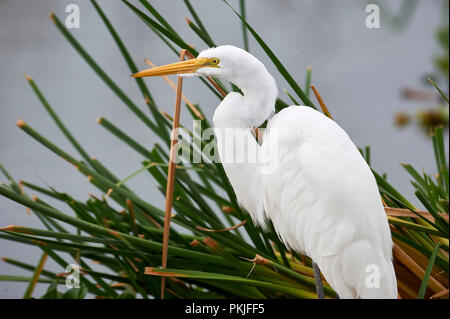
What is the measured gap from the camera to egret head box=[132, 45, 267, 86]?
81 centimetres

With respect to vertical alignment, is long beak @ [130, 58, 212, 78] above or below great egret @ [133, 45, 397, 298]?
above

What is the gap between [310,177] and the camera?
33.5 inches

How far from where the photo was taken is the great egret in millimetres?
810

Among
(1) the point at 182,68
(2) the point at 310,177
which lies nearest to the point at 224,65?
(1) the point at 182,68

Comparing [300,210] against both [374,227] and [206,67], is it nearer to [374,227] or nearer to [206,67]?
[374,227]

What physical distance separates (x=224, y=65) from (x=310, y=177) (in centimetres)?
24

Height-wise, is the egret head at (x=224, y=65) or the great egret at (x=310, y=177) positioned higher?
the egret head at (x=224, y=65)

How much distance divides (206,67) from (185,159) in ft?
1.33

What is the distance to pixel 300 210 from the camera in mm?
875

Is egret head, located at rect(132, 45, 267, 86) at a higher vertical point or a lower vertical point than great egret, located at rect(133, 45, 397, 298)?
higher

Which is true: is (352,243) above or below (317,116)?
below

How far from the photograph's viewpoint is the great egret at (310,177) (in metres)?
0.81

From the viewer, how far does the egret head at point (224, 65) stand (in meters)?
0.81
